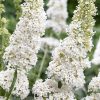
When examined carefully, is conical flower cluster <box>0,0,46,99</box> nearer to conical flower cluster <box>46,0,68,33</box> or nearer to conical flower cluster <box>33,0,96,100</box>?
conical flower cluster <box>33,0,96,100</box>

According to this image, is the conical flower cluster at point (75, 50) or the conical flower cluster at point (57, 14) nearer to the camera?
the conical flower cluster at point (75, 50)

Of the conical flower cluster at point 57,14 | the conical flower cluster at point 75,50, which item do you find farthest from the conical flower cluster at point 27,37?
the conical flower cluster at point 57,14

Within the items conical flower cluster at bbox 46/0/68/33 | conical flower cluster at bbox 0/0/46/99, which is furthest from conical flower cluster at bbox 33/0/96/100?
conical flower cluster at bbox 46/0/68/33

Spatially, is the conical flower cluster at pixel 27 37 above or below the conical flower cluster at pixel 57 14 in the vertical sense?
below

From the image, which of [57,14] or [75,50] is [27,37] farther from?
[57,14]

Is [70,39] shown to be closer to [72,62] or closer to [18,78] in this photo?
[72,62]

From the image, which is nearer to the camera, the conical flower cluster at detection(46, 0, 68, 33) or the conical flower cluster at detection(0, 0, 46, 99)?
the conical flower cluster at detection(0, 0, 46, 99)

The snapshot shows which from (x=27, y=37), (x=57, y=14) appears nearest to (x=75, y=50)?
(x=27, y=37)

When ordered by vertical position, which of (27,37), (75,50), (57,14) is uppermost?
(57,14)

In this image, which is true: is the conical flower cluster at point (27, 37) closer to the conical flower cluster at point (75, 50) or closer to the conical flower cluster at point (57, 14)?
the conical flower cluster at point (75, 50)

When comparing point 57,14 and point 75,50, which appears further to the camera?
point 57,14

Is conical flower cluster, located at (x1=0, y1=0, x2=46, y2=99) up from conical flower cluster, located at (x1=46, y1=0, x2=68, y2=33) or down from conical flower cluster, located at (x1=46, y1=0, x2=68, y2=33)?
down

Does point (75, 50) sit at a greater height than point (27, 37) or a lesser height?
lesser
